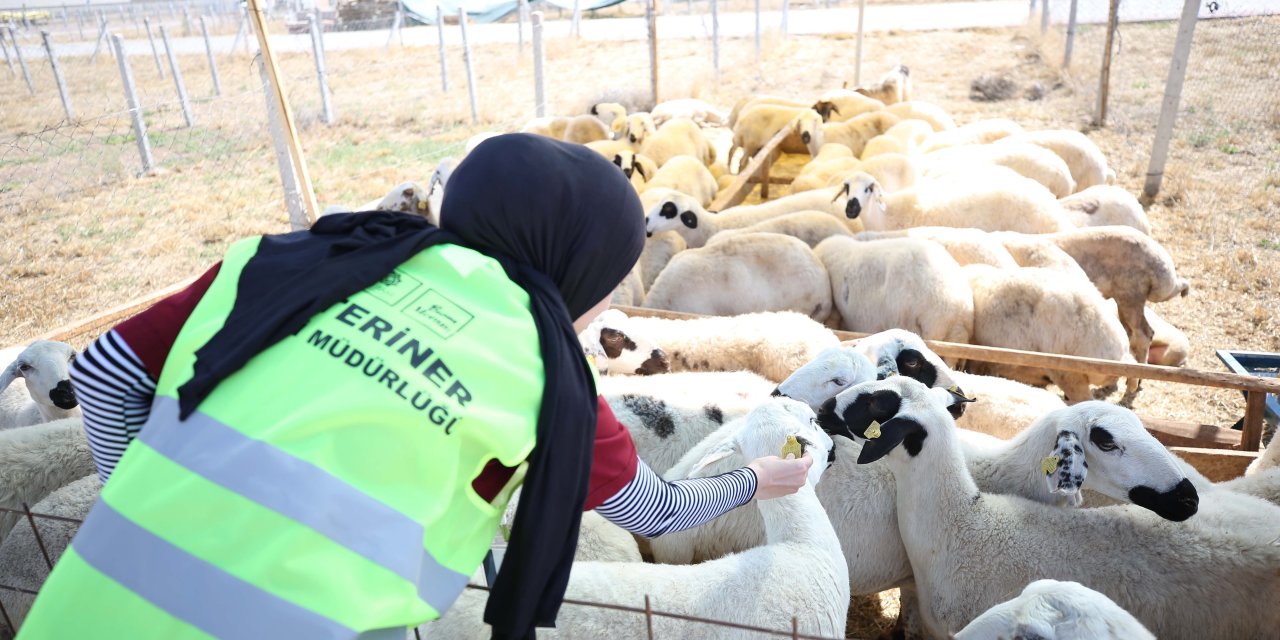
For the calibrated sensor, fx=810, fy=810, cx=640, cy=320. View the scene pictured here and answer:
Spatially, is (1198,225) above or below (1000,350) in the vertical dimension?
below

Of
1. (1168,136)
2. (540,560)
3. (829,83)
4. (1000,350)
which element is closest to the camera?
(540,560)

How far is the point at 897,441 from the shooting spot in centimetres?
298

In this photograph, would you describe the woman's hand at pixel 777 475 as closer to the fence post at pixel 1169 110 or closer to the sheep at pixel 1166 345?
the sheep at pixel 1166 345

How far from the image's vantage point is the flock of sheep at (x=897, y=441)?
245cm

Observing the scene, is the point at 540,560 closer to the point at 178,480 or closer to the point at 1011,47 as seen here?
the point at 178,480

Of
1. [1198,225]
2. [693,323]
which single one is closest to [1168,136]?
[1198,225]

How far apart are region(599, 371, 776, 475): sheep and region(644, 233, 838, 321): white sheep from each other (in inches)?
62.7

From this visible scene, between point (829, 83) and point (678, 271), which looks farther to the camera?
point (829, 83)

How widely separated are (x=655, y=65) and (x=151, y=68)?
1709 cm

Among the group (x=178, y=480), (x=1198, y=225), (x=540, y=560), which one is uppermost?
(x=178, y=480)

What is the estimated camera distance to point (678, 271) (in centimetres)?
572

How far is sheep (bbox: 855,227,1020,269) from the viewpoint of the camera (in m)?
5.69

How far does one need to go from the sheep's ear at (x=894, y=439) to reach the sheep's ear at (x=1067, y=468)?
472mm

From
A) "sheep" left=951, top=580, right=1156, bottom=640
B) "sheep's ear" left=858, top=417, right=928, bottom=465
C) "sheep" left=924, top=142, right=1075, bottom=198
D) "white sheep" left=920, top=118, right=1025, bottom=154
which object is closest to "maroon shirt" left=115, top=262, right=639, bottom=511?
"sheep" left=951, top=580, right=1156, bottom=640
